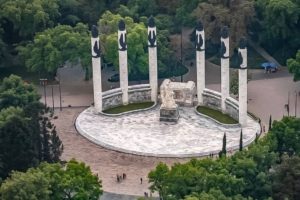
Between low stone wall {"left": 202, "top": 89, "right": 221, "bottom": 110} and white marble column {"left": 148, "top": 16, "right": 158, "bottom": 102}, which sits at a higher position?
white marble column {"left": 148, "top": 16, "right": 158, "bottom": 102}

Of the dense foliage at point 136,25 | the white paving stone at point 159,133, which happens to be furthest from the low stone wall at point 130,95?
the dense foliage at point 136,25

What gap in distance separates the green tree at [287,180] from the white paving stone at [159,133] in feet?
33.6

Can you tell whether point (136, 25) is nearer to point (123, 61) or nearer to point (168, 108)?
point (123, 61)

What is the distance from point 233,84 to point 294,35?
39.1 ft

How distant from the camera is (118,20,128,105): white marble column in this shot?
3327 inches

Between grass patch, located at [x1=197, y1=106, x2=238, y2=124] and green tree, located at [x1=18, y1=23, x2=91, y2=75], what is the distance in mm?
12054

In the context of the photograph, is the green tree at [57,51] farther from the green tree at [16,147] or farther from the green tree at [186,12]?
the green tree at [16,147]

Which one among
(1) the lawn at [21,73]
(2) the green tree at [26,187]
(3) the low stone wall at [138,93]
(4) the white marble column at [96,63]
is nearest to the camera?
(2) the green tree at [26,187]

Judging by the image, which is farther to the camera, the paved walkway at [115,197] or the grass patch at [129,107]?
the grass patch at [129,107]

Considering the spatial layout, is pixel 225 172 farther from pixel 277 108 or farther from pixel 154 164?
pixel 277 108

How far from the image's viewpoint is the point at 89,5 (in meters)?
Answer: 102

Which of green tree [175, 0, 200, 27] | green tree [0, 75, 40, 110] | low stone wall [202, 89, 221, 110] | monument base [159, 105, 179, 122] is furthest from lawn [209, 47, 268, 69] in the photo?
green tree [0, 75, 40, 110]

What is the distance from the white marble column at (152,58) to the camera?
84750 millimetres

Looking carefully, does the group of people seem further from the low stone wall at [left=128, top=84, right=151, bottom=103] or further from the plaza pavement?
the low stone wall at [left=128, top=84, right=151, bottom=103]
